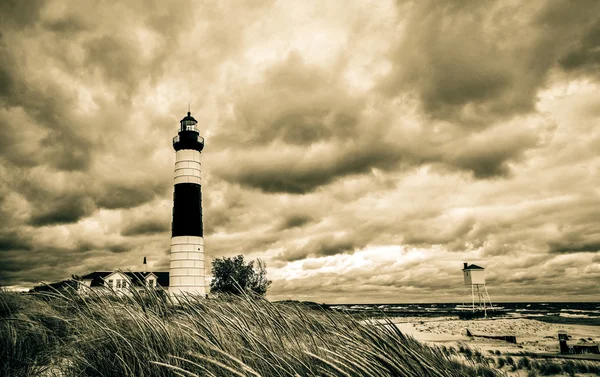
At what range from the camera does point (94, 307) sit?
4.86m

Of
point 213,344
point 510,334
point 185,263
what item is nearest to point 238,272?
point 185,263

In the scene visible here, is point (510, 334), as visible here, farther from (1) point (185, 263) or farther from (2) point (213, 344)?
(2) point (213, 344)

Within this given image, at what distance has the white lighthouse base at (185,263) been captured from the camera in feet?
83.9

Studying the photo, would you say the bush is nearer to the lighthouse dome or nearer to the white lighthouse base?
the white lighthouse base

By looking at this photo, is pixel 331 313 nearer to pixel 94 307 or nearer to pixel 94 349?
pixel 94 349

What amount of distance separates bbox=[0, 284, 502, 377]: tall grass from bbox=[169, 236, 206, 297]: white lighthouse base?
66.9 ft

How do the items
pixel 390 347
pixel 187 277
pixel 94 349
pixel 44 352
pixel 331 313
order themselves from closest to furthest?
pixel 390 347 → pixel 94 349 → pixel 331 313 → pixel 44 352 → pixel 187 277

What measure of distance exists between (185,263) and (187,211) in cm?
350

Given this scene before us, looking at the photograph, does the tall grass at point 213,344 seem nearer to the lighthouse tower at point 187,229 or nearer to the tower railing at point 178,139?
the lighthouse tower at point 187,229

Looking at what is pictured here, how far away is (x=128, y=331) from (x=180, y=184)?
23931 millimetres

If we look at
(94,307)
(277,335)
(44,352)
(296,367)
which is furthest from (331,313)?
(44,352)

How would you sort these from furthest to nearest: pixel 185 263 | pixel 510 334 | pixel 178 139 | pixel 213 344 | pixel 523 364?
pixel 178 139 < pixel 185 263 < pixel 510 334 < pixel 523 364 < pixel 213 344

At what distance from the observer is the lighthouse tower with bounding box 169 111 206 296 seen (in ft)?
84.1

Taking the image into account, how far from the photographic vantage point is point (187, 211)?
26203 mm
